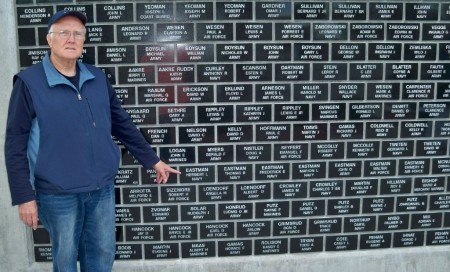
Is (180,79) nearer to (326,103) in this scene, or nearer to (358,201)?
(326,103)

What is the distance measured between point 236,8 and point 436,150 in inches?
92.4

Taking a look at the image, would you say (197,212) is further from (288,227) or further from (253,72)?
(253,72)

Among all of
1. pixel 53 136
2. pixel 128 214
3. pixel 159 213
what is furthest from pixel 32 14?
pixel 159 213

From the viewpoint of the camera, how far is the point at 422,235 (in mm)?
4566

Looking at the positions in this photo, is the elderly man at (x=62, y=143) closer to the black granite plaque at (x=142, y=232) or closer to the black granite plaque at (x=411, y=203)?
the black granite plaque at (x=142, y=232)

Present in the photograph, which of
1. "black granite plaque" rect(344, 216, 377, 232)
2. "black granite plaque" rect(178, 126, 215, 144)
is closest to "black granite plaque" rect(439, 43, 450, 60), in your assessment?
"black granite plaque" rect(344, 216, 377, 232)

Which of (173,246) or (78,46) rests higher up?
(78,46)

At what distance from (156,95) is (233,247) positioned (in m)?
1.62

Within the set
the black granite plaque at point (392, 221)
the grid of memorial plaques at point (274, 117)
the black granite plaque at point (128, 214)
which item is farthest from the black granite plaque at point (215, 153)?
the black granite plaque at point (392, 221)

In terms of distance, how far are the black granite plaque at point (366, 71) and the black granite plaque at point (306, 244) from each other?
1.59 metres

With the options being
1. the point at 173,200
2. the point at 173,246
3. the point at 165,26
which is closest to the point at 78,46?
the point at 165,26

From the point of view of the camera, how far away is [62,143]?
303cm

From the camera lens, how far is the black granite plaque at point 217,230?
14.2 feet

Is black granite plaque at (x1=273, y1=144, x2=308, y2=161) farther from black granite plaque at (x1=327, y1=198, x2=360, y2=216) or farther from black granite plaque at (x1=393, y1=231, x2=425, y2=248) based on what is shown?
black granite plaque at (x1=393, y1=231, x2=425, y2=248)
